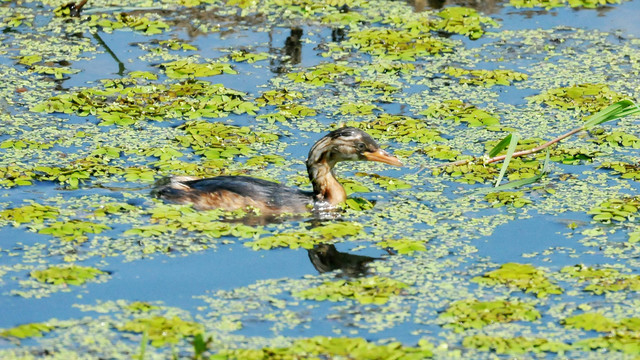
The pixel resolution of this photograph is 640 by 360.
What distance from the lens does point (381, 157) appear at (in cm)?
1004

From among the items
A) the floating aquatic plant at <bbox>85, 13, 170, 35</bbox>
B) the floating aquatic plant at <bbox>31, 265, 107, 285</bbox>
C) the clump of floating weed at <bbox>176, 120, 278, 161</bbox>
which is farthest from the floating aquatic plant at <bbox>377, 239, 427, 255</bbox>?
the floating aquatic plant at <bbox>85, 13, 170, 35</bbox>

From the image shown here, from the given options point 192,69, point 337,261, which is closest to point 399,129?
point 192,69

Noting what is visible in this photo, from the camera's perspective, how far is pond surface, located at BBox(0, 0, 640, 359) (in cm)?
749

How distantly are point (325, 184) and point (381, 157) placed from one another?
0.58 m

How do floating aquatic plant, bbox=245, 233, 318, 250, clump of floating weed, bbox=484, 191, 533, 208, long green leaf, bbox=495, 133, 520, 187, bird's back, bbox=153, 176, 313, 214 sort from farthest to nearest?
clump of floating weed, bbox=484, 191, 533, 208 → bird's back, bbox=153, 176, 313, 214 → long green leaf, bbox=495, 133, 520, 187 → floating aquatic plant, bbox=245, 233, 318, 250

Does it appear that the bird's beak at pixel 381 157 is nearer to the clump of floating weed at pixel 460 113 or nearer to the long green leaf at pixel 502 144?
the long green leaf at pixel 502 144

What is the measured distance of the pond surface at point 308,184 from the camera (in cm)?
749

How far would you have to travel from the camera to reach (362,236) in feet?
29.9

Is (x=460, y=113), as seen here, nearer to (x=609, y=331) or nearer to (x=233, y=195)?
(x=233, y=195)

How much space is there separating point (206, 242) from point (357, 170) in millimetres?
2411

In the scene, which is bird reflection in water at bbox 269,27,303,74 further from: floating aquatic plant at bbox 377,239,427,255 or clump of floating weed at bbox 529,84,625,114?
floating aquatic plant at bbox 377,239,427,255

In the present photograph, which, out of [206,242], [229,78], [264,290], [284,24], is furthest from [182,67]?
[264,290]

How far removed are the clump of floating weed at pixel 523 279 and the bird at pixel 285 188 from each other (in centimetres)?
191

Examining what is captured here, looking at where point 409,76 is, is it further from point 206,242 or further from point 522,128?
point 206,242
